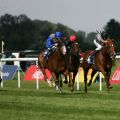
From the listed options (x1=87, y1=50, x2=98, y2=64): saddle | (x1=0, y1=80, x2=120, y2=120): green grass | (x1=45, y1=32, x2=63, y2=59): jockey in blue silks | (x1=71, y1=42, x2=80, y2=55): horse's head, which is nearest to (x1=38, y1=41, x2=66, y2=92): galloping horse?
(x1=45, y1=32, x2=63, y2=59): jockey in blue silks

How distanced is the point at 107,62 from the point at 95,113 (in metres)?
8.65

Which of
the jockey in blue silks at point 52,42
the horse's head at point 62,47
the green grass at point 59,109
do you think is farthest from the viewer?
the jockey in blue silks at point 52,42

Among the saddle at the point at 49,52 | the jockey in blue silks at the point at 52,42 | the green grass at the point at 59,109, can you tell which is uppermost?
the jockey in blue silks at the point at 52,42

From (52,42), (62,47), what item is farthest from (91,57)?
(62,47)

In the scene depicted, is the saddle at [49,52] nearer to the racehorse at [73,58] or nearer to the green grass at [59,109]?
the racehorse at [73,58]

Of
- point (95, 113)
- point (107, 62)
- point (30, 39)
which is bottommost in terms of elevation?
point (95, 113)

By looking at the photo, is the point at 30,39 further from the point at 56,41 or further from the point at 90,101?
the point at 90,101

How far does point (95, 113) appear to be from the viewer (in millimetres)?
11352

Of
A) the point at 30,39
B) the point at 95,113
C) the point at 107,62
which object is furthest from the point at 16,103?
the point at 30,39

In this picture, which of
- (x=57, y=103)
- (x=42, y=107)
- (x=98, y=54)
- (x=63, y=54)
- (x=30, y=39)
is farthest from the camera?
(x=30, y=39)

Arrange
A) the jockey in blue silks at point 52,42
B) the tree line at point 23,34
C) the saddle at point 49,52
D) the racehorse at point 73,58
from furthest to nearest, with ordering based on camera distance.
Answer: the tree line at point 23,34 < the racehorse at point 73,58 < the saddle at point 49,52 < the jockey in blue silks at point 52,42

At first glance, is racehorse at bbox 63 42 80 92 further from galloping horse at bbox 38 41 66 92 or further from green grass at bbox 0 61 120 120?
green grass at bbox 0 61 120 120

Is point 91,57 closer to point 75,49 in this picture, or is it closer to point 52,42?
point 75,49

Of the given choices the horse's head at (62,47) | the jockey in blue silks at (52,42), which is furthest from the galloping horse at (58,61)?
the jockey in blue silks at (52,42)
